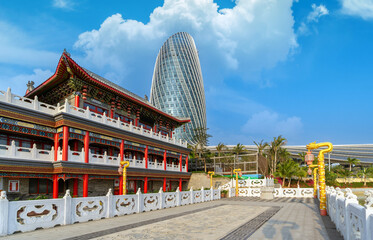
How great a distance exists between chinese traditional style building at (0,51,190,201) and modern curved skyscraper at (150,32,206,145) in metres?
69.3

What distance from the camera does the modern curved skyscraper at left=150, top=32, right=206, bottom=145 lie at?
98062mm

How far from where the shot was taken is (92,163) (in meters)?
19.8

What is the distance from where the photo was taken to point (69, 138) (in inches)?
741

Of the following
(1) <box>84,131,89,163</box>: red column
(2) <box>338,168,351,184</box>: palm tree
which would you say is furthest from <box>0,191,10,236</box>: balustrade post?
(2) <box>338,168,351,184</box>: palm tree

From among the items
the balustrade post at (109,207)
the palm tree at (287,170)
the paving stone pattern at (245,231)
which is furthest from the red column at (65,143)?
the palm tree at (287,170)

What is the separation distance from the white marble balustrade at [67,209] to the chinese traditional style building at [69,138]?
624 centimetres

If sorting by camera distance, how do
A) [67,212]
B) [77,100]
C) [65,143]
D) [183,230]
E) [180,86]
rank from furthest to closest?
[180,86], [77,100], [65,143], [67,212], [183,230]

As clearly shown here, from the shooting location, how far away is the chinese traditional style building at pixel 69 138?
55.7 feet

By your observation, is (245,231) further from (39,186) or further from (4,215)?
(39,186)

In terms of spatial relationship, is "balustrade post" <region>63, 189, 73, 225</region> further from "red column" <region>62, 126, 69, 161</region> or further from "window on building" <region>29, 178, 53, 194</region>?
"window on building" <region>29, 178, 53, 194</region>

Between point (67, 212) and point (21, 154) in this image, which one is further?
point (21, 154)

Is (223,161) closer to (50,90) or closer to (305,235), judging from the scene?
(50,90)

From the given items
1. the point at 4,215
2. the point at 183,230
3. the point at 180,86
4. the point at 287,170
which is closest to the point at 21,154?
the point at 4,215

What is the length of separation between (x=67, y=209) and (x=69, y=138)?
32.6 ft
